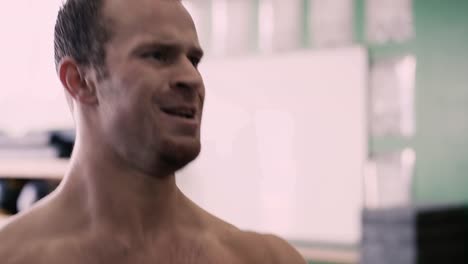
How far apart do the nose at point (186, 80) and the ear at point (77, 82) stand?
4.5 inches

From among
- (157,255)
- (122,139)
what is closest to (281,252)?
(157,255)

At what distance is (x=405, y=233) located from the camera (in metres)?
1.89

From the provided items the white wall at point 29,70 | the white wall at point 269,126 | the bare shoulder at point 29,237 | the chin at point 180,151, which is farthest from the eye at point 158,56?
the white wall at point 29,70

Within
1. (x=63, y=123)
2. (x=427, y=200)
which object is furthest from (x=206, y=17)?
(x=427, y=200)

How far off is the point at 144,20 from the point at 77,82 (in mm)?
127

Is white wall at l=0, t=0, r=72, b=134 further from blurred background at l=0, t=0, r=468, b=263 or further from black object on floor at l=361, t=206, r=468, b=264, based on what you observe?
black object on floor at l=361, t=206, r=468, b=264

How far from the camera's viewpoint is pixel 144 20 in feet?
2.61

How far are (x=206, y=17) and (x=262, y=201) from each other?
881 millimetres

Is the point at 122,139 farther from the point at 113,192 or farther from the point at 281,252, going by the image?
the point at 281,252

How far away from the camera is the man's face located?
0.77 metres

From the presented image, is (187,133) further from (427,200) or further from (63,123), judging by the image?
(63,123)

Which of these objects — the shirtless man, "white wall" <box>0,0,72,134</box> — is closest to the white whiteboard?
"white wall" <box>0,0,72,134</box>

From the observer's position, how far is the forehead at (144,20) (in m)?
0.79

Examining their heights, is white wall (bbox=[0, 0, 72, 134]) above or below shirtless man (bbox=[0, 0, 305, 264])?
below
